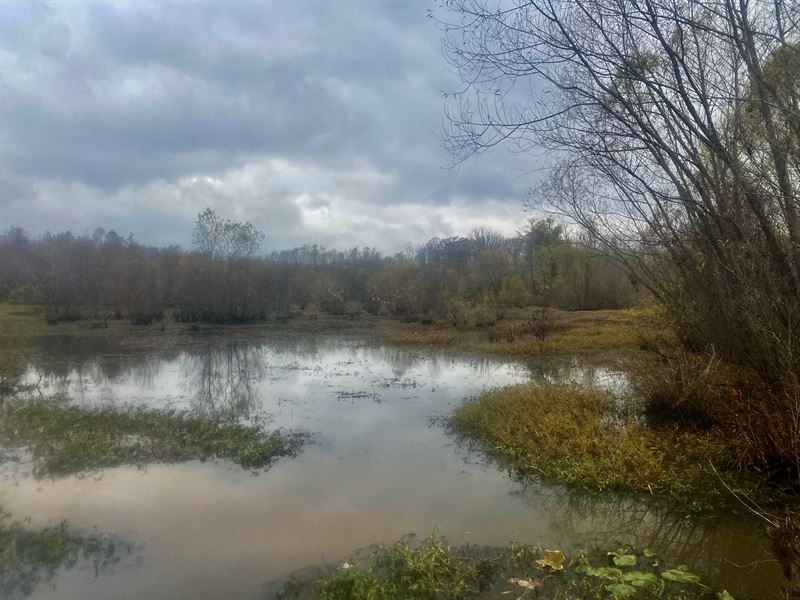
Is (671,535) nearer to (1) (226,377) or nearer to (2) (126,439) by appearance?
(2) (126,439)

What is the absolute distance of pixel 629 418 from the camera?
31.3 ft

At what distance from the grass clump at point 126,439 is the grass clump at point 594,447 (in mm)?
3241

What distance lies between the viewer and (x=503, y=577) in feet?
16.1

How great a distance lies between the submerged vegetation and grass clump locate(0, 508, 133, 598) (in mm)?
1880

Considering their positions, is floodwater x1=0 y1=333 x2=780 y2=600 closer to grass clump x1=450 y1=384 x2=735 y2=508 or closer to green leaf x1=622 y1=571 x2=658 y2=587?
grass clump x1=450 y1=384 x2=735 y2=508

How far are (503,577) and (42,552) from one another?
13.5 ft

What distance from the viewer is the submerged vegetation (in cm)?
454

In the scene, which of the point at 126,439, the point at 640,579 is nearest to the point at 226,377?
the point at 126,439

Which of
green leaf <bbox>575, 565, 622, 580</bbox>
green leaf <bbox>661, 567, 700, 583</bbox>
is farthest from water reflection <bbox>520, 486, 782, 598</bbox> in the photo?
green leaf <bbox>575, 565, 622, 580</bbox>

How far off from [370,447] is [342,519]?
264 centimetres

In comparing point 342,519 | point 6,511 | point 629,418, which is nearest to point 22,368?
point 6,511

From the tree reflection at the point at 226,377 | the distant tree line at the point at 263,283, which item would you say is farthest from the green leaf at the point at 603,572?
the distant tree line at the point at 263,283

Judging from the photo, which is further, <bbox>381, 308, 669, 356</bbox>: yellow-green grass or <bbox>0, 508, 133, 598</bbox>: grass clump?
<bbox>381, 308, 669, 356</bbox>: yellow-green grass

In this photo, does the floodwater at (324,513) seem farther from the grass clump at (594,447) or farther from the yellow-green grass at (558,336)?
the yellow-green grass at (558,336)
